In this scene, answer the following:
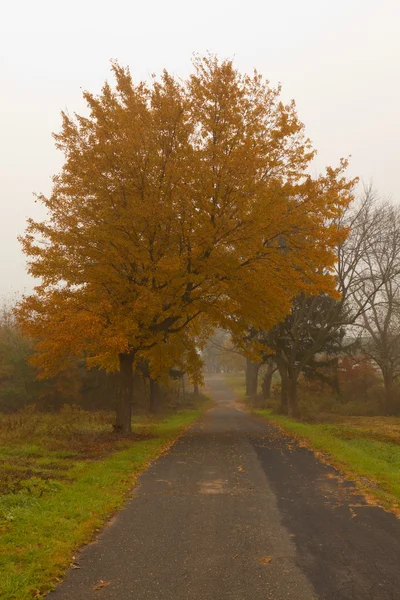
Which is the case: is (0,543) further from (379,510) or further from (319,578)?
(379,510)

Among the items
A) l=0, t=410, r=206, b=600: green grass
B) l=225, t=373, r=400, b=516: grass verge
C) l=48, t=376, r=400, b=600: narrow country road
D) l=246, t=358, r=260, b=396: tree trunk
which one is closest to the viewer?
l=48, t=376, r=400, b=600: narrow country road

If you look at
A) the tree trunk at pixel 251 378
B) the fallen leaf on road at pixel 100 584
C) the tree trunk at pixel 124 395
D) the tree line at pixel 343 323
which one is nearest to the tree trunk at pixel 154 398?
the tree line at pixel 343 323

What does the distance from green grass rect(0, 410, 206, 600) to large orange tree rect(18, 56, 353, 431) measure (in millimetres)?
3182

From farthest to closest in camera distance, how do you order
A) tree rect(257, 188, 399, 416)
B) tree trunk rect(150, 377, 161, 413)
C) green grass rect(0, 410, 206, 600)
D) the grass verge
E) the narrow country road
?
1. tree trunk rect(150, 377, 161, 413)
2. tree rect(257, 188, 399, 416)
3. the grass verge
4. green grass rect(0, 410, 206, 600)
5. the narrow country road

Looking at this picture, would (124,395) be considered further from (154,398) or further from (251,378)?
(251,378)

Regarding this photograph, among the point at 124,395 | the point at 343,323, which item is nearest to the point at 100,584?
the point at 124,395

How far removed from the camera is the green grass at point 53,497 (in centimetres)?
538

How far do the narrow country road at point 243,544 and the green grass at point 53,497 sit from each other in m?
0.31

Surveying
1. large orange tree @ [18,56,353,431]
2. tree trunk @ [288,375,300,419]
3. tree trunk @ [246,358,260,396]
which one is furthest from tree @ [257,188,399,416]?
tree trunk @ [246,358,260,396]

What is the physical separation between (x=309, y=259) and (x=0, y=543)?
13635 millimetres

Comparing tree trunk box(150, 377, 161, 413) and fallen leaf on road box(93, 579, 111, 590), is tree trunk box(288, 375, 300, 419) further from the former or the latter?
fallen leaf on road box(93, 579, 111, 590)

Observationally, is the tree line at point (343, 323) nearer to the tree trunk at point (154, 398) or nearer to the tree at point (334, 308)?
the tree at point (334, 308)

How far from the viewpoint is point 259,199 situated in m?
15.9

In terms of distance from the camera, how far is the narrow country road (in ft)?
16.1
